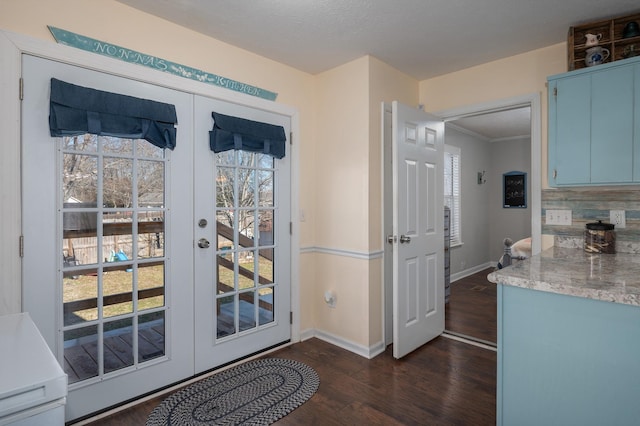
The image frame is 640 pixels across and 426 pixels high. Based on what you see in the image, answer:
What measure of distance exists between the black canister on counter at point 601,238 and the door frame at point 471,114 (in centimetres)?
34

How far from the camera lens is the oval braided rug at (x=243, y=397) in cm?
198

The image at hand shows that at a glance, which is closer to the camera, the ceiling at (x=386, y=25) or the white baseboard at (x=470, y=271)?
the ceiling at (x=386, y=25)

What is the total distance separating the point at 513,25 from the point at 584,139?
34.6 inches

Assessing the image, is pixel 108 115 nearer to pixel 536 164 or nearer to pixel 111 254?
pixel 111 254

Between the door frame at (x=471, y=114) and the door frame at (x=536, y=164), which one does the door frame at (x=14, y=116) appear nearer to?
the door frame at (x=471, y=114)

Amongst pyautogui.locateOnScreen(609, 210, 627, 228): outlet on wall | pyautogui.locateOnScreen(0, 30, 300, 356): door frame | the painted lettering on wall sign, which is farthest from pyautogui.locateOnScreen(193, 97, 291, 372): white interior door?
pyautogui.locateOnScreen(609, 210, 627, 228): outlet on wall

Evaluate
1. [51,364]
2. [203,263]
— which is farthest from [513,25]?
[51,364]

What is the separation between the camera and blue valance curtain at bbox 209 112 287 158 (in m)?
2.49

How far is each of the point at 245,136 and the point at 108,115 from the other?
92 cm

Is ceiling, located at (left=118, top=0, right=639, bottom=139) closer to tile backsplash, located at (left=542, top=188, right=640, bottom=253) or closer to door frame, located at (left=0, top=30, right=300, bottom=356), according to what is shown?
door frame, located at (left=0, top=30, right=300, bottom=356)

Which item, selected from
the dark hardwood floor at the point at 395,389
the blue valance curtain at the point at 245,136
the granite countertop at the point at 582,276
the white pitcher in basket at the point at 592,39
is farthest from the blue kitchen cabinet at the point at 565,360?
the blue valance curtain at the point at 245,136

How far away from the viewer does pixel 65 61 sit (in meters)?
1.88

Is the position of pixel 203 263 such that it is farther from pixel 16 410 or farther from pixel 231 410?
pixel 16 410

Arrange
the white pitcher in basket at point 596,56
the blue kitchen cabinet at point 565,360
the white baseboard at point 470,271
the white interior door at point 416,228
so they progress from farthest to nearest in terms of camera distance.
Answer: the white baseboard at point 470,271 → the white interior door at point 416,228 → the white pitcher in basket at point 596,56 → the blue kitchen cabinet at point 565,360
